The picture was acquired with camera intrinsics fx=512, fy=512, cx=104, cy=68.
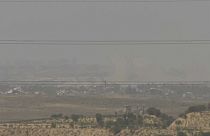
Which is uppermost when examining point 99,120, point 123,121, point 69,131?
point 99,120

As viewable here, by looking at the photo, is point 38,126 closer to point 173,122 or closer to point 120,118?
point 120,118

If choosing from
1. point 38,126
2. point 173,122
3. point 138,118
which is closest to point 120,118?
point 138,118

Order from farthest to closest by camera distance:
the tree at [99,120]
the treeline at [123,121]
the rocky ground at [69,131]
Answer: the tree at [99,120], the treeline at [123,121], the rocky ground at [69,131]

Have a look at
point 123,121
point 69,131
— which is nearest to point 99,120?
point 123,121

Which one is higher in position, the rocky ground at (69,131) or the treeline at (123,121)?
the treeline at (123,121)

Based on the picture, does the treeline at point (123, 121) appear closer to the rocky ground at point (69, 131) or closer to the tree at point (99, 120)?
the tree at point (99, 120)

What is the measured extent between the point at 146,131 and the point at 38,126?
30126 mm

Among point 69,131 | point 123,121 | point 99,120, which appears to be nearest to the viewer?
point 69,131

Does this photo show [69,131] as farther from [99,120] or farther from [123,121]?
[123,121]

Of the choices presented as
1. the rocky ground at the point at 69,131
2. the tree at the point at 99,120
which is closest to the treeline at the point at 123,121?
the tree at the point at 99,120

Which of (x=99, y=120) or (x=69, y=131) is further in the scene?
(x=99, y=120)

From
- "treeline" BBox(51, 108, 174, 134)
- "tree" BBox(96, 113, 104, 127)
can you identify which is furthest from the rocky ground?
"tree" BBox(96, 113, 104, 127)

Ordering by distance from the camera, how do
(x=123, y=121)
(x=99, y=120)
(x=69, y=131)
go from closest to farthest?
1. (x=69, y=131)
2. (x=123, y=121)
3. (x=99, y=120)

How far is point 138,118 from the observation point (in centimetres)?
15088
